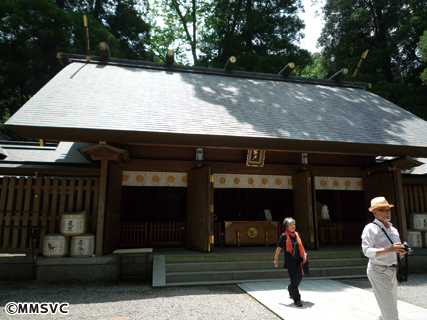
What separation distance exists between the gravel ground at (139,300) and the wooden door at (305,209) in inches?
126

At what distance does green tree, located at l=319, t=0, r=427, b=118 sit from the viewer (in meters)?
16.7

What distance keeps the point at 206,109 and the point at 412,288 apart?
6.22 metres

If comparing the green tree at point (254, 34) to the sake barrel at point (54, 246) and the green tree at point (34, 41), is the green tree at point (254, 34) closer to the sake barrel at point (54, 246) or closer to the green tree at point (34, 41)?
the green tree at point (34, 41)

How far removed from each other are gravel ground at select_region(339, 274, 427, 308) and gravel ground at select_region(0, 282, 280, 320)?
2.59m

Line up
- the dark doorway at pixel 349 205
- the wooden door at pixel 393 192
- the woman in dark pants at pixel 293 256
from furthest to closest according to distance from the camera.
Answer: the dark doorway at pixel 349 205 → the wooden door at pixel 393 192 → the woman in dark pants at pixel 293 256

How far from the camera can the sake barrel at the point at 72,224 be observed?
21.0 feet

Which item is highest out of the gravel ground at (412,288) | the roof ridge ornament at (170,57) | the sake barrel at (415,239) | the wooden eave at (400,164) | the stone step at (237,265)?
the roof ridge ornament at (170,57)

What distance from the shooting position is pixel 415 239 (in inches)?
321

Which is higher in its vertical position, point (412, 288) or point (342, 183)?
point (342, 183)

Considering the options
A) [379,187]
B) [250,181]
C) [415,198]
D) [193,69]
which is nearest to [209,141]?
[250,181]

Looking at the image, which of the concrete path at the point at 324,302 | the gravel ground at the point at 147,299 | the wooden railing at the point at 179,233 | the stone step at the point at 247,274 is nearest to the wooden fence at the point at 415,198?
the wooden railing at the point at 179,233

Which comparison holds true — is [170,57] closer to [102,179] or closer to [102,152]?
[102,152]

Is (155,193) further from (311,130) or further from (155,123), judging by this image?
(311,130)

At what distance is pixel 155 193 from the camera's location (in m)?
11.9
